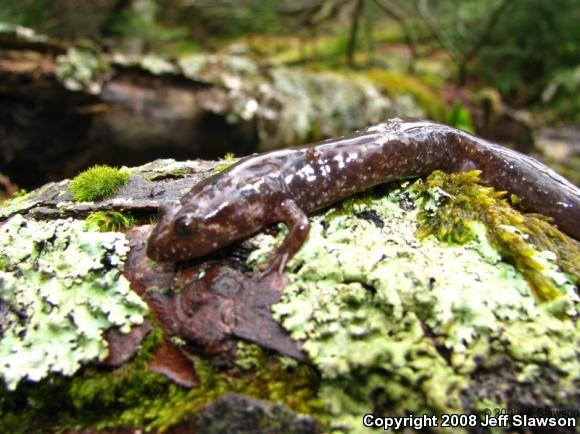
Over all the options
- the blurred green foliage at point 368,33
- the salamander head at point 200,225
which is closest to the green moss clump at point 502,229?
the salamander head at point 200,225

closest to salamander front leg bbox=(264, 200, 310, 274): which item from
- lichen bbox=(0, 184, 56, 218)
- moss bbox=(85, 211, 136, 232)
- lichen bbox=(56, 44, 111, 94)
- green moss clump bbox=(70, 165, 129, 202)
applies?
moss bbox=(85, 211, 136, 232)

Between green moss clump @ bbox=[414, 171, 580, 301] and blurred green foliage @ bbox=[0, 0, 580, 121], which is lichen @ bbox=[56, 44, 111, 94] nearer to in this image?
blurred green foliage @ bbox=[0, 0, 580, 121]

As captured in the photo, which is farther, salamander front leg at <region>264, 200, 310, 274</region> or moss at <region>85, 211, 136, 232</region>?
moss at <region>85, 211, 136, 232</region>

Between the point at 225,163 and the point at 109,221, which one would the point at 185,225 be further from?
the point at 225,163

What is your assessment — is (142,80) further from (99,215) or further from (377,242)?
(377,242)

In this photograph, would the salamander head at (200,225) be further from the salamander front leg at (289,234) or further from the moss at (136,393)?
the moss at (136,393)

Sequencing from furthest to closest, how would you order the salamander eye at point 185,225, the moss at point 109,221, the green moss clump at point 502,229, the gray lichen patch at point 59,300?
the moss at point 109,221 < the salamander eye at point 185,225 < the green moss clump at point 502,229 < the gray lichen patch at point 59,300

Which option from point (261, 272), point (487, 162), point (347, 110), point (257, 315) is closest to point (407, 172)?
point (487, 162)
